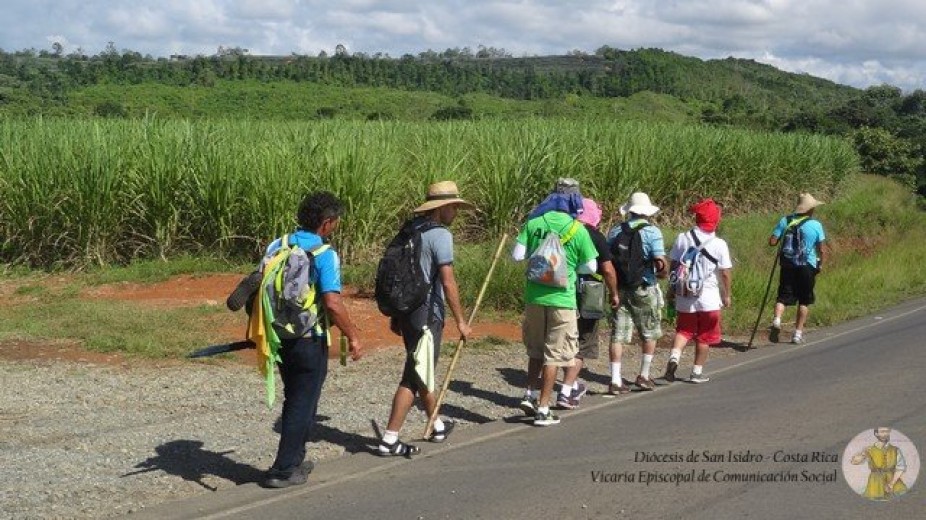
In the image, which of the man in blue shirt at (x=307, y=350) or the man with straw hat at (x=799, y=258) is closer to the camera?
the man in blue shirt at (x=307, y=350)

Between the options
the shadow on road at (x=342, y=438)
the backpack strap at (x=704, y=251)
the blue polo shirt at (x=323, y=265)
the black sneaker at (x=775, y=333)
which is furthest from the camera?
the black sneaker at (x=775, y=333)

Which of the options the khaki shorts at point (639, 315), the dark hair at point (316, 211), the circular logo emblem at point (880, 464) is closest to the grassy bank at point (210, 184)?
the khaki shorts at point (639, 315)

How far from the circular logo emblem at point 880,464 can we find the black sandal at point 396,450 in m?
2.90

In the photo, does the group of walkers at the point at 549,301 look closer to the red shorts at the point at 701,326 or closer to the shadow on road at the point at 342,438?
the red shorts at the point at 701,326

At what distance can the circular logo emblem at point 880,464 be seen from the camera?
6.81 m

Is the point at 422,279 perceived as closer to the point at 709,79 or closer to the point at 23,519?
the point at 23,519

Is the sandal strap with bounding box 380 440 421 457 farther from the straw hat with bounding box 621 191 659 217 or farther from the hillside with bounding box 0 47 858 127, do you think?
the hillside with bounding box 0 47 858 127

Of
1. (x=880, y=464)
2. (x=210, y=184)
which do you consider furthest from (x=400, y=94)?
(x=880, y=464)

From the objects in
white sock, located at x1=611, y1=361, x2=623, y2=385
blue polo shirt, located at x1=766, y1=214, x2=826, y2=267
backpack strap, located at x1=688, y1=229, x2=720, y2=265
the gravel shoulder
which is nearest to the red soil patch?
the gravel shoulder

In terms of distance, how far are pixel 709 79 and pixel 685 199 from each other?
230ft

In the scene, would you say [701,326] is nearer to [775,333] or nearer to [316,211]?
[775,333]

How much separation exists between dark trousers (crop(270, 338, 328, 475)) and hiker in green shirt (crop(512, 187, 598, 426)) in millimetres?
2149

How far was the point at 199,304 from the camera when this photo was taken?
1360 centimetres

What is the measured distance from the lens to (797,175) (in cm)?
3219
